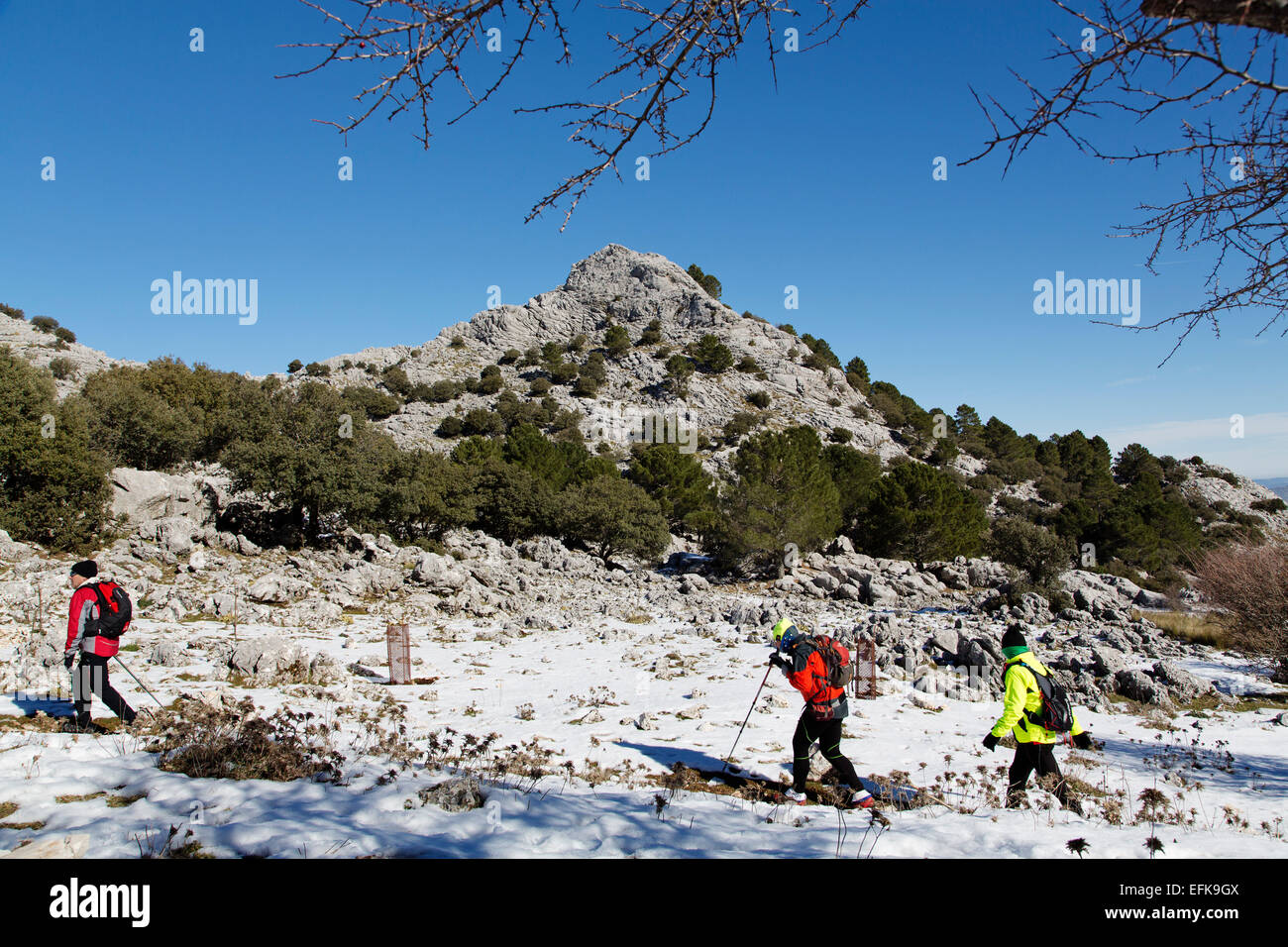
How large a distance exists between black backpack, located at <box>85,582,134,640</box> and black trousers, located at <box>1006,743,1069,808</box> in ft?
26.2

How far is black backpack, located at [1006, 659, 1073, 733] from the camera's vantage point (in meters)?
5.11

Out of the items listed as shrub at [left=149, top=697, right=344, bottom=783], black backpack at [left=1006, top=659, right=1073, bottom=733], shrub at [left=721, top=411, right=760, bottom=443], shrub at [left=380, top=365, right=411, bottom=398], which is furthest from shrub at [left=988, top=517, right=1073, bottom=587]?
shrub at [left=380, top=365, right=411, bottom=398]

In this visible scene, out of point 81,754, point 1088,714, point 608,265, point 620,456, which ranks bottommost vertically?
point 1088,714

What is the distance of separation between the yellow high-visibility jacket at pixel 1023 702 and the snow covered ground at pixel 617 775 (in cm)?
60

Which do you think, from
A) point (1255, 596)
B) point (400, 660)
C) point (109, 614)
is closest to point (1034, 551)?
point (1255, 596)

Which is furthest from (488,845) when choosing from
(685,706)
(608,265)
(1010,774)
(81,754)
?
(608,265)

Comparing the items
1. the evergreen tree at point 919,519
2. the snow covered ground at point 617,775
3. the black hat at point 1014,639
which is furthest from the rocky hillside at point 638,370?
the black hat at point 1014,639

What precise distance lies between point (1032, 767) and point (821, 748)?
68.1 inches

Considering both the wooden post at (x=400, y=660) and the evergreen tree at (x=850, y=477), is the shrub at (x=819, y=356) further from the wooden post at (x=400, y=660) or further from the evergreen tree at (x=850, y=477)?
the wooden post at (x=400, y=660)

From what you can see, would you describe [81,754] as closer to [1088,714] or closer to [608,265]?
[1088,714]

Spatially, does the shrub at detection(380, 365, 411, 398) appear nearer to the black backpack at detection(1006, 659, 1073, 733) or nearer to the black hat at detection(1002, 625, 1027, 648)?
the black hat at detection(1002, 625, 1027, 648)

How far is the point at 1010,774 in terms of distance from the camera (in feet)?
17.6
